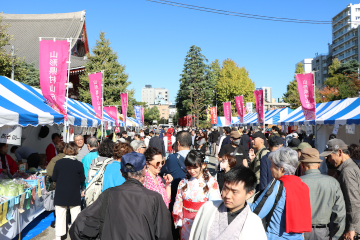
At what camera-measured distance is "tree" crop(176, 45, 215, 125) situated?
5106cm

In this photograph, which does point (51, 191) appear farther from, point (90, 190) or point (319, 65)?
point (319, 65)

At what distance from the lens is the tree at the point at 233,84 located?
4922 cm

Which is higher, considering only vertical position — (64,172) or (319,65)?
(319,65)

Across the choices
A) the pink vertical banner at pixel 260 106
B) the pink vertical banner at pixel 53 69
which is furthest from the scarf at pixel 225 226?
the pink vertical banner at pixel 260 106

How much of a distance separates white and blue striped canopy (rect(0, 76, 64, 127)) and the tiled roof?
22.2 m

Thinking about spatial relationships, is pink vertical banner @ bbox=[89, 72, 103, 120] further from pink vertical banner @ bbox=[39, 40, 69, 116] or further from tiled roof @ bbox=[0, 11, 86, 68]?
tiled roof @ bbox=[0, 11, 86, 68]

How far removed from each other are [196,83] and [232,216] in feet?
163

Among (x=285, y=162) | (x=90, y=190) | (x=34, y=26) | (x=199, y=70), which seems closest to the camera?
(x=285, y=162)

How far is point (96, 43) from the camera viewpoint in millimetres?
27969

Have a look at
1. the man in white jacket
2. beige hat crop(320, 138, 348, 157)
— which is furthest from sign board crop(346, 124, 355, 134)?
the man in white jacket

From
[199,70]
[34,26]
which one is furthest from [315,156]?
[199,70]

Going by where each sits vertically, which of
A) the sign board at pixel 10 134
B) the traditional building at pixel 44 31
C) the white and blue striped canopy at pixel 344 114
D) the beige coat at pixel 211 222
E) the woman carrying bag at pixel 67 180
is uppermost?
the traditional building at pixel 44 31

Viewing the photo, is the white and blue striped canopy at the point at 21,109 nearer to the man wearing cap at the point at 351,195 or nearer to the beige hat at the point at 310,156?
the beige hat at the point at 310,156

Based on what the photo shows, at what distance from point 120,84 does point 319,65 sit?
77.1m
